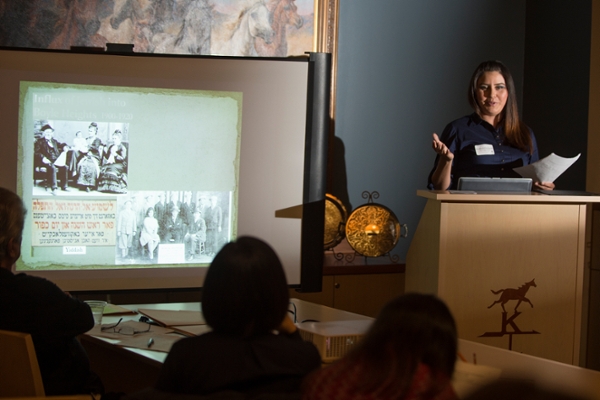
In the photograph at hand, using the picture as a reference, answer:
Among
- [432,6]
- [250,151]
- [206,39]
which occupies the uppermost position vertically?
[432,6]

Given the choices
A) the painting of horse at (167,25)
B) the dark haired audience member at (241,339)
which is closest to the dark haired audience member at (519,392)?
→ the dark haired audience member at (241,339)

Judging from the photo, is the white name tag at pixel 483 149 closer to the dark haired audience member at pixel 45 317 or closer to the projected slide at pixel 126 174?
the projected slide at pixel 126 174

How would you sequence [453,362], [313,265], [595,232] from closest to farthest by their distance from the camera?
1. [453,362]
2. [313,265]
3. [595,232]

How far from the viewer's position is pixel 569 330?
2.73m

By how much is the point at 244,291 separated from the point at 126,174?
1572 mm

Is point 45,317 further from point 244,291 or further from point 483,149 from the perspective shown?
point 483,149

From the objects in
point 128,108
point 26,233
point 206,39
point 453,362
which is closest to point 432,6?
point 206,39

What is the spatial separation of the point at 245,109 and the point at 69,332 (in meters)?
1.38

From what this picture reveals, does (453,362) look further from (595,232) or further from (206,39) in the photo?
(206,39)

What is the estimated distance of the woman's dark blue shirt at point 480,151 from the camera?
128 inches

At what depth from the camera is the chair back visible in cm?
168

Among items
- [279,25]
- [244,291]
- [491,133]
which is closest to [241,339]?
[244,291]

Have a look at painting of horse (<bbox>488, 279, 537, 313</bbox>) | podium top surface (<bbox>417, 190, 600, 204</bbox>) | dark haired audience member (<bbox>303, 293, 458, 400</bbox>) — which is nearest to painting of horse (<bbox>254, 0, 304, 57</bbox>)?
podium top surface (<bbox>417, 190, 600, 204</bbox>)

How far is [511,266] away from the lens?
2.68 meters
